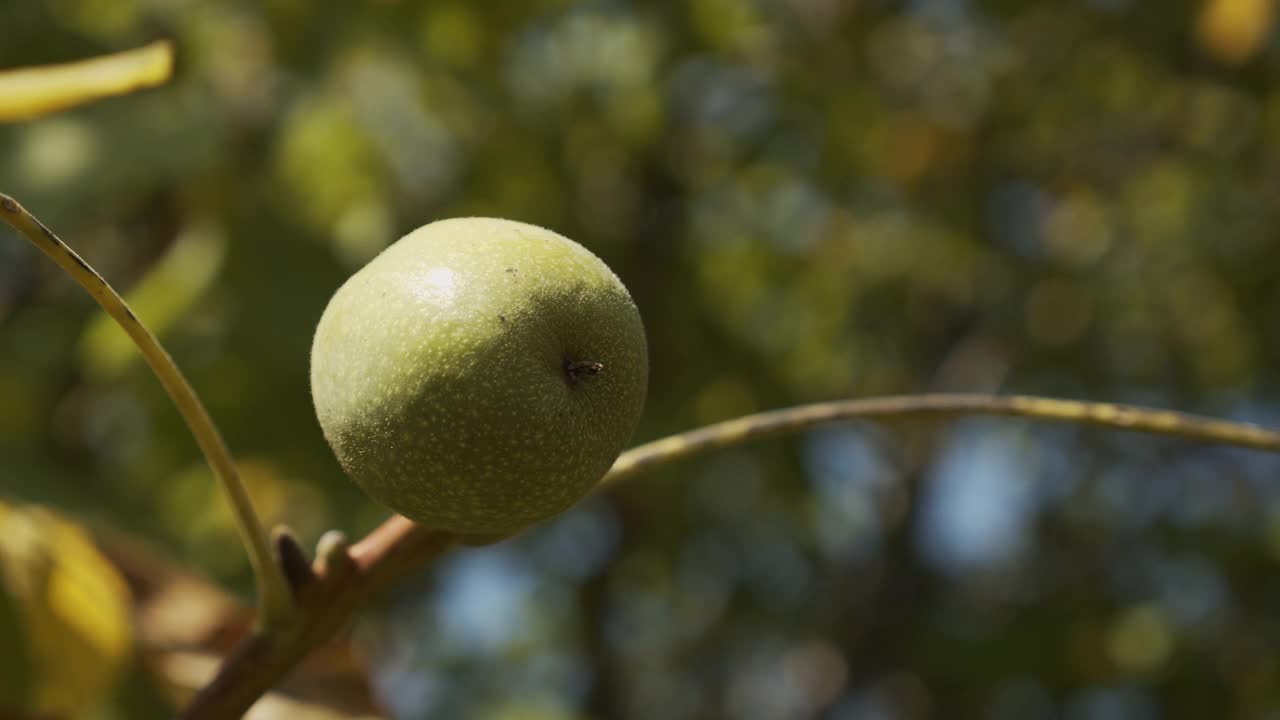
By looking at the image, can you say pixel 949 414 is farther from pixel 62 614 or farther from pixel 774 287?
pixel 774 287

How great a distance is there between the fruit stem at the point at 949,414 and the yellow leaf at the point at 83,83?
1.70 ft

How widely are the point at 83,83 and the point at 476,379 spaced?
497mm

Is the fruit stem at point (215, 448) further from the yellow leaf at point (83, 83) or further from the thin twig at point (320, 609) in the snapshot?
the yellow leaf at point (83, 83)

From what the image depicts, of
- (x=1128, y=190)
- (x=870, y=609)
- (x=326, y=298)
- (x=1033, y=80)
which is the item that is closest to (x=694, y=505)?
(x=870, y=609)

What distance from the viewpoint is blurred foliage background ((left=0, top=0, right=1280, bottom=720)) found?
3205 mm

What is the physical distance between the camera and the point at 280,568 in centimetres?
98

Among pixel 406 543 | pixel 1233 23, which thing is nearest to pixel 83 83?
pixel 406 543

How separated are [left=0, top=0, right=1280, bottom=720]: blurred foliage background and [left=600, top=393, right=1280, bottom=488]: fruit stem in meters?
1.37

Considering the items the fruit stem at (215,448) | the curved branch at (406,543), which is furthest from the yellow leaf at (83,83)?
the curved branch at (406,543)

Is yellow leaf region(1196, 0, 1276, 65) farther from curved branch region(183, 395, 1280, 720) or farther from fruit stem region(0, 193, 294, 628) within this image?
fruit stem region(0, 193, 294, 628)

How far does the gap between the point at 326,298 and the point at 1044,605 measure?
10.1ft

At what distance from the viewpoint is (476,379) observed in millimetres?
869

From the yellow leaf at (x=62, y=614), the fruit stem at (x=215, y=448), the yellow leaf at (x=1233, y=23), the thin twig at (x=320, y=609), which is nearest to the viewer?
the fruit stem at (x=215, y=448)

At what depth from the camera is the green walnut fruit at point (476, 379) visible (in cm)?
87
